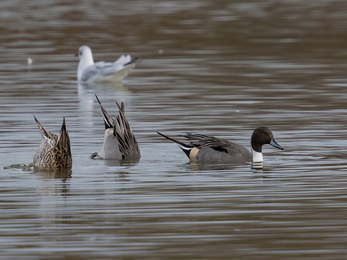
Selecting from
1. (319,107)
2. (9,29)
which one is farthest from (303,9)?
(319,107)

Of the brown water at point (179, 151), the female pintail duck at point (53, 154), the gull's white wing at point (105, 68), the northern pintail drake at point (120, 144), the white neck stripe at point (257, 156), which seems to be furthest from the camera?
the gull's white wing at point (105, 68)

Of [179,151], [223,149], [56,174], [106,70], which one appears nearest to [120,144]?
[179,151]

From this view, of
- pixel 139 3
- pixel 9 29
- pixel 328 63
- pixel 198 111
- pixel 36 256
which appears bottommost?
pixel 36 256

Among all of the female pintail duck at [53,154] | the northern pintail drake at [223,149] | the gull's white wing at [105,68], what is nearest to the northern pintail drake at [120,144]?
the northern pintail drake at [223,149]

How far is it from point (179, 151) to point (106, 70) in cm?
839

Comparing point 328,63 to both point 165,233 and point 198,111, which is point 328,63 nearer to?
point 198,111

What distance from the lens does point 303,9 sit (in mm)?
39281

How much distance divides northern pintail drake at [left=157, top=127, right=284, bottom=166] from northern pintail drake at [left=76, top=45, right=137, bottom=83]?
342 inches

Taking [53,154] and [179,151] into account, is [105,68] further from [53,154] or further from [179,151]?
[53,154]

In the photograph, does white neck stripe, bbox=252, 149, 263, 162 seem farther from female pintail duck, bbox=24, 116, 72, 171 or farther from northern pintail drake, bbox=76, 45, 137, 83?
northern pintail drake, bbox=76, 45, 137, 83

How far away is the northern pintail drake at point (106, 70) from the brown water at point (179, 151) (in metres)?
0.34

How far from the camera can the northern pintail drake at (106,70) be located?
1947 centimetres

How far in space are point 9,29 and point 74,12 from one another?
8012mm

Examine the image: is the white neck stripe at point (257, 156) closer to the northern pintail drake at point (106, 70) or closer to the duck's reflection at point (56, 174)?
the duck's reflection at point (56, 174)
